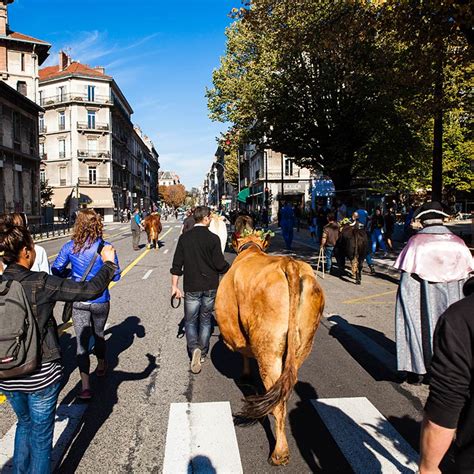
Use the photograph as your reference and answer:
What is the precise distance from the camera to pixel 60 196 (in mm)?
60062

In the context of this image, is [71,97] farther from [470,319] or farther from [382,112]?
[470,319]

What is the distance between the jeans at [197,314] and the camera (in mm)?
5457

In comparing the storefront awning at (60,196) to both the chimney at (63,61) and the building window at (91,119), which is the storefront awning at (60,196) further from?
the chimney at (63,61)

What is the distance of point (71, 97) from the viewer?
61.1 meters

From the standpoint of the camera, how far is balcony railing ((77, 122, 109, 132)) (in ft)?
201

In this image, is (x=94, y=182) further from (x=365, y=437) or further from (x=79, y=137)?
(x=365, y=437)

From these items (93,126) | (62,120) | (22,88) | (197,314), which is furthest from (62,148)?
(197,314)

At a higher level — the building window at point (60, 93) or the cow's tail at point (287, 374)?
the building window at point (60, 93)

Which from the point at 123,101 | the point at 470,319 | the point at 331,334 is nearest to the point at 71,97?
the point at 123,101

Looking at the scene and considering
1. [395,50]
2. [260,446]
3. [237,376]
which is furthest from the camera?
[395,50]

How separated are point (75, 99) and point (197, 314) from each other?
6236cm

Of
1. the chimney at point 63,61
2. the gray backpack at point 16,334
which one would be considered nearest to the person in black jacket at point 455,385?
the gray backpack at point 16,334

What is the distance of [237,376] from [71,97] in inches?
2496

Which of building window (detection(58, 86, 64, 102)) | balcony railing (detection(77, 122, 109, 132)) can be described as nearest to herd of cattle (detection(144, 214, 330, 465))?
balcony railing (detection(77, 122, 109, 132))
